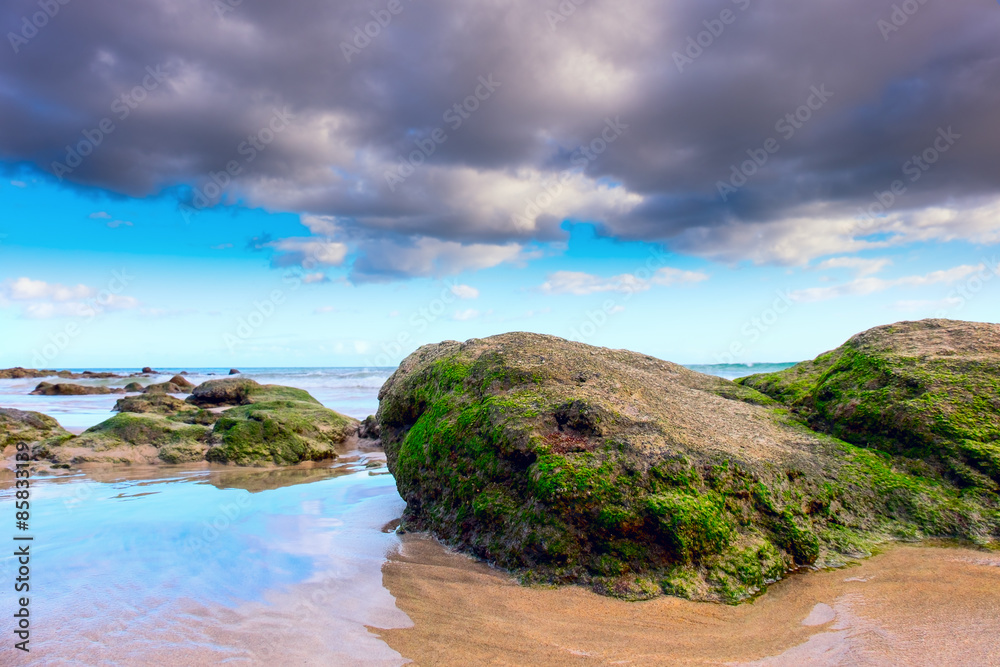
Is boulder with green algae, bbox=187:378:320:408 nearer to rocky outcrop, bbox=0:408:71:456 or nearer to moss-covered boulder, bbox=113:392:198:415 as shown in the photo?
moss-covered boulder, bbox=113:392:198:415

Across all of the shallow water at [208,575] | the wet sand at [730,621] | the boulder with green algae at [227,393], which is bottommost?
the shallow water at [208,575]

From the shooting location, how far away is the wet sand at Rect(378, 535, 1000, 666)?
318 centimetres

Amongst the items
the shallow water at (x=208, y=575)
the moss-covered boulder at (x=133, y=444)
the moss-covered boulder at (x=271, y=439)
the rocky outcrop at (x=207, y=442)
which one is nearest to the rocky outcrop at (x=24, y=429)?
the moss-covered boulder at (x=133, y=444)

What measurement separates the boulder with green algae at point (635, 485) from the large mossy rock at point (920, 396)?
→ 0.86ft

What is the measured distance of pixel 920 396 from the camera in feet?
18.8

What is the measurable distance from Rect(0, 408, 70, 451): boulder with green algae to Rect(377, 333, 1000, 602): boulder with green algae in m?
9.04

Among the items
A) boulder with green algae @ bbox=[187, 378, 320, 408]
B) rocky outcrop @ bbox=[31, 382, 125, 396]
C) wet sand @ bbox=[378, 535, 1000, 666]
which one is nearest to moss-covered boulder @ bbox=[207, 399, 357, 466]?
wet sand @ bbox=[378, 535, 1000, 666]

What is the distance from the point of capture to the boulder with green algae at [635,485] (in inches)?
164

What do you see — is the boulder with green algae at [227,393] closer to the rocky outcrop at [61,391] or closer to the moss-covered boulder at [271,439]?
the moss-covered boulder at [271,439]

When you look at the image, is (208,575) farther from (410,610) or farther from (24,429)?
(24,429)

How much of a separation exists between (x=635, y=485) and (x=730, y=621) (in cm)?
110

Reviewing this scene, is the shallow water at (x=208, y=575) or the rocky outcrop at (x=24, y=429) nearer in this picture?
the shallow water at (x=208, y=575)

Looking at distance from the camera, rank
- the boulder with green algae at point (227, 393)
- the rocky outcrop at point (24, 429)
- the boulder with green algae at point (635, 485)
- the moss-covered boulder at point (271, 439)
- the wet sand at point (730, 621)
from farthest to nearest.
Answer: the boulder with green algae at point (227, 393), the rocky outcrop at point (24, 429), the moss-covered boulder at point (271, 439), the boulder with green algae at point (635, 485), the wet sand at point (730, 621)

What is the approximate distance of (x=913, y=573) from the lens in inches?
165
